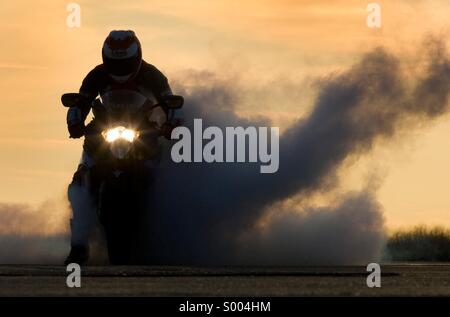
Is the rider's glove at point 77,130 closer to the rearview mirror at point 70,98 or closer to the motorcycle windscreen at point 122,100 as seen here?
the motorcycle windscreen at point 122,100

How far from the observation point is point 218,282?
1814cm

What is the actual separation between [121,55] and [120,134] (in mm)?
1730

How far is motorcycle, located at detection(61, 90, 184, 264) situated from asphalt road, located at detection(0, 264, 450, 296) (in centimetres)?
209

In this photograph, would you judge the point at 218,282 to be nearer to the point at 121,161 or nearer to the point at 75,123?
the point at 121,161

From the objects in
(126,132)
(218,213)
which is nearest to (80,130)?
(126,132)

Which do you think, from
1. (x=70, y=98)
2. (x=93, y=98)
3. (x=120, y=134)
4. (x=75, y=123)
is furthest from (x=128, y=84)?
(x=70, y=98)

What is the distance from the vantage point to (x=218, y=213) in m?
32.0

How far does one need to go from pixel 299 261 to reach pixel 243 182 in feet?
8.84

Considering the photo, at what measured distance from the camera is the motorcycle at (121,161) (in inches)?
953

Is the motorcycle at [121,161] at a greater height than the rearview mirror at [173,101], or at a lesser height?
lesser

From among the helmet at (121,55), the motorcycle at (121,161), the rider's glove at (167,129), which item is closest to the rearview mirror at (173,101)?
the motorcycle at (121,161)

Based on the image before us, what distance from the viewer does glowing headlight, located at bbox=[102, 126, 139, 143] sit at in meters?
24.3

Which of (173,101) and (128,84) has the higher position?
(128,84)
